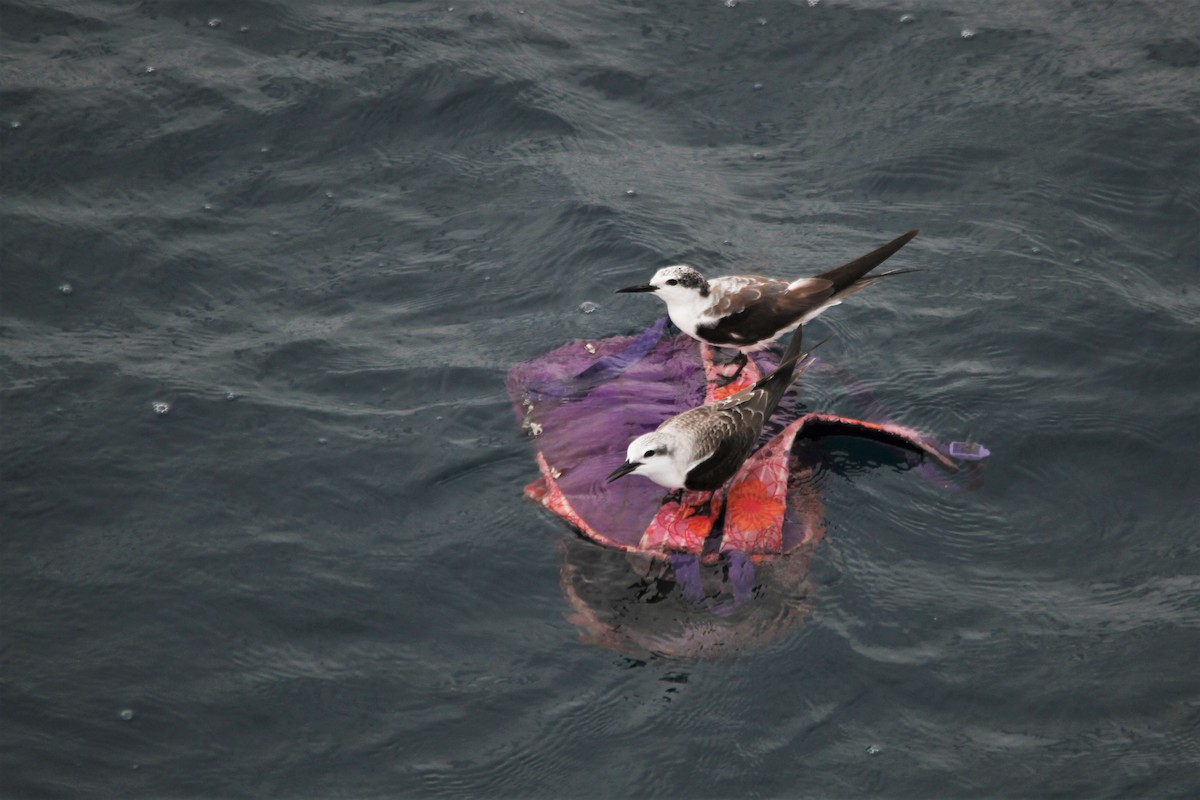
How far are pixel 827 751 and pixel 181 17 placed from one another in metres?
8.80

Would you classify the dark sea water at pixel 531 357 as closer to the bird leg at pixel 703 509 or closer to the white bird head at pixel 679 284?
the bird leg at pixel 703 509

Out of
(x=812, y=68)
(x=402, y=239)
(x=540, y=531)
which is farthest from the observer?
(x=812, y=68)

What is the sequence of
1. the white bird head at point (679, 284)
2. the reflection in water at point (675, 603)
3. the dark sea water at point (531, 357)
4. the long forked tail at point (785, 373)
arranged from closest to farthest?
the dark sea water at point (531, 357) → the reflection in water at point (675, 603) → the long forked tail at point (785, 373) → the white bird head at point (679, 284)

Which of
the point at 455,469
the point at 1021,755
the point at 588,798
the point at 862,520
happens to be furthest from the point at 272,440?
the point at 1021,755

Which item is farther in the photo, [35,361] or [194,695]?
[35,361]

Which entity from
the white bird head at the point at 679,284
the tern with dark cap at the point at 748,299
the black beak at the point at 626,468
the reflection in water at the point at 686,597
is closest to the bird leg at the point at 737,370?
the tern with dark cap at the point at 748,299

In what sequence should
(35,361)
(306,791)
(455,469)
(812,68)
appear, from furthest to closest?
(812,68)
(35,361)
(455,469)
(306,791)

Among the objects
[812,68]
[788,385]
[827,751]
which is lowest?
[827,751]

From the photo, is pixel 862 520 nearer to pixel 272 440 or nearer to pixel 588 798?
pixel 588 798

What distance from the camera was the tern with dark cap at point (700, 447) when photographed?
612 centimetres

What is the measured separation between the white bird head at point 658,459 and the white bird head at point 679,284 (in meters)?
1.16

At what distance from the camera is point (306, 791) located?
5.30 m

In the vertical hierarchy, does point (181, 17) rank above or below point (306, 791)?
above

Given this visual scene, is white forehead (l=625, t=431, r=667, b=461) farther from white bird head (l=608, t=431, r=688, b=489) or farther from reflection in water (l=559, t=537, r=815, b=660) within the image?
reflection in water (l=559, t=537, r=815, b=660)
